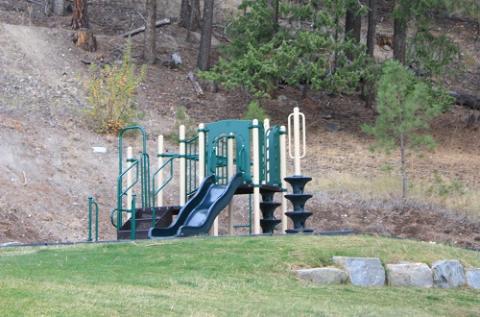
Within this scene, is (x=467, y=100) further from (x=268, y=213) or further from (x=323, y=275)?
(x=323, y=275)

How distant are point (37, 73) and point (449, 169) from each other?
41.2 ft

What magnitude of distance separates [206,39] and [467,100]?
9.30 metres

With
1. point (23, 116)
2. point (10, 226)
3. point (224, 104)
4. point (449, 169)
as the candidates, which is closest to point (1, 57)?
point (23, 116)

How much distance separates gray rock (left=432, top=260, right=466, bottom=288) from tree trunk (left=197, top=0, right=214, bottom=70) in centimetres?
2065

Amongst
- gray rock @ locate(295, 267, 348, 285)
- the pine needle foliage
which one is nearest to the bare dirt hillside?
the pine needle foliage

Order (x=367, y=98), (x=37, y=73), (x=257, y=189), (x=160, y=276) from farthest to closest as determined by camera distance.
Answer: (x=367, y=98) < (x=37, y=73) < (x=257, y=189) < (x=160, y=276)

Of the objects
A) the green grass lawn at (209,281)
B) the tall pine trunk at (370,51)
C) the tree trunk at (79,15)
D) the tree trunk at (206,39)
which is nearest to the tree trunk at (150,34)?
the tree trunk at (206,39)

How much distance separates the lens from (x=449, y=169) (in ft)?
98.0

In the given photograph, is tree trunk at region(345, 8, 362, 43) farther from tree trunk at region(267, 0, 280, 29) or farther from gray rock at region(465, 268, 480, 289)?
gray rock at region(465, 268, 480, 289)

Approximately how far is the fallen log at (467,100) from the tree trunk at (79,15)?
42.1 feet

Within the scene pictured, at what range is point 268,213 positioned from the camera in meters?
19.5

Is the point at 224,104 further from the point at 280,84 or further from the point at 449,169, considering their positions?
the point at 449,169

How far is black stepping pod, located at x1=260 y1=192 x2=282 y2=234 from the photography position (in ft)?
63.2

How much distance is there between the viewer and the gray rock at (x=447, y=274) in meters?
15.3
